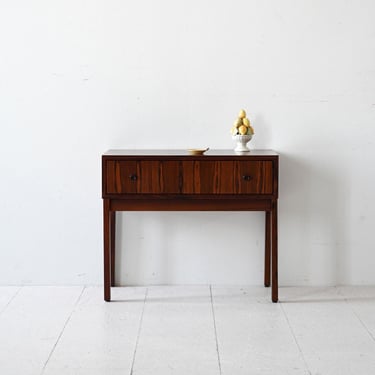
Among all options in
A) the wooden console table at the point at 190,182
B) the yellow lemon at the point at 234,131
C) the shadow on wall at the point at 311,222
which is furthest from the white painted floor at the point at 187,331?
the yellow lemon at the point at 234,131

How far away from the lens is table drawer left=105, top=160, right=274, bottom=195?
369cm

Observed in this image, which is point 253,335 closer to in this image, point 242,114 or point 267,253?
point 267,253

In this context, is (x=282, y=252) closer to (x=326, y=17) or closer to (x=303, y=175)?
(x=303, y=175)

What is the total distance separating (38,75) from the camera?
4016mm

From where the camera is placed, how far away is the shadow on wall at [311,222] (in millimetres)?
4090

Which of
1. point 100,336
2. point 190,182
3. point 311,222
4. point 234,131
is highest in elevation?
point 234,131

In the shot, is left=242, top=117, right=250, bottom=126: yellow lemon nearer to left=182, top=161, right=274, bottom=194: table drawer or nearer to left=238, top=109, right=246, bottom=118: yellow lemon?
left=238, top=109, right=246, bottom=118: yellow lemon

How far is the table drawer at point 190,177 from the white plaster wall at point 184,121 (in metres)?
0.39

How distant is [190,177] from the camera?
146 inches

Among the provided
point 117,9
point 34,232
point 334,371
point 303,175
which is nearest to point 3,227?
point 34,232

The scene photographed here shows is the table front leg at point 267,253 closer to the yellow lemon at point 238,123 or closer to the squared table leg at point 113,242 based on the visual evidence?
the yellow lemon at point 238,123

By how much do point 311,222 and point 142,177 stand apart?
1.03 m

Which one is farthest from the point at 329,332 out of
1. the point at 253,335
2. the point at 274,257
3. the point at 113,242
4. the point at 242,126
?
the point at 113,242

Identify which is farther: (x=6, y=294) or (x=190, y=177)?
(x=6, y=294)
